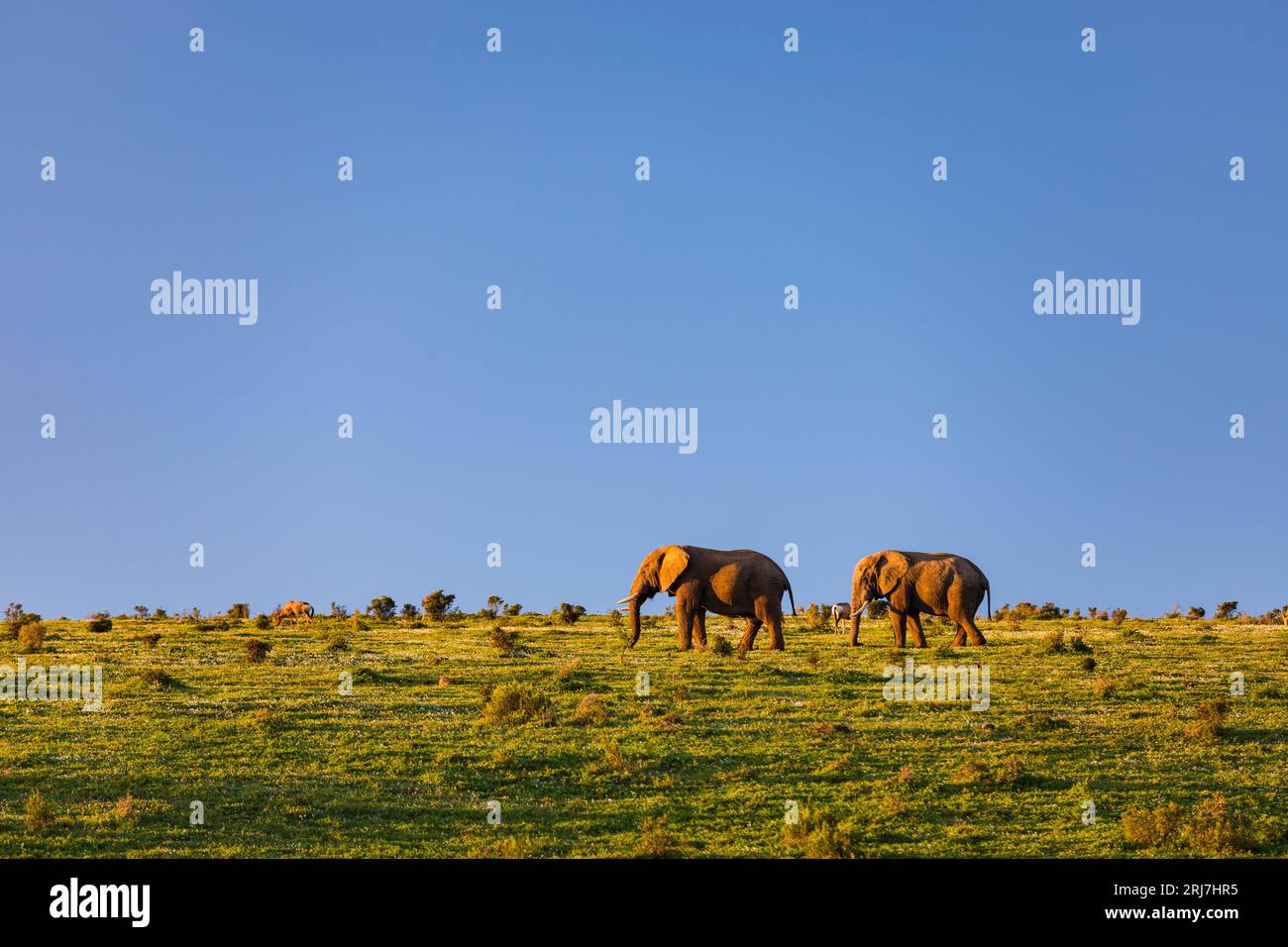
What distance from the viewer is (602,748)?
26422 millimetres

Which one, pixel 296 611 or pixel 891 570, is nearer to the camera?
pixel 891 570

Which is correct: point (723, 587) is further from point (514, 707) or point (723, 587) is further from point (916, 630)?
point (514, 707)

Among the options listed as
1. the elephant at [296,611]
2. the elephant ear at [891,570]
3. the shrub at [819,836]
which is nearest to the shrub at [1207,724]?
the shrub at [819,836]

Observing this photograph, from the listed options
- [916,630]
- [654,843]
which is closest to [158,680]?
[654,843]

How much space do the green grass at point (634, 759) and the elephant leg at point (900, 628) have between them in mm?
4719

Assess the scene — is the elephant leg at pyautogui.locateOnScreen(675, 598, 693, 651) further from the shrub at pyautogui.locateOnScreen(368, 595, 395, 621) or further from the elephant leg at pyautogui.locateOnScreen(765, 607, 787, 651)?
the shrub at pyautogui.locateOnScreen(368, 595, 395, 621)

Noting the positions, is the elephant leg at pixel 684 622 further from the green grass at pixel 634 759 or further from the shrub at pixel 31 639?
the shrub at pixel 31 639

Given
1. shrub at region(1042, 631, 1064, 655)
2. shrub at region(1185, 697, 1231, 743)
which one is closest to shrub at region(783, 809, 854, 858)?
shrub at region(1185, 697, 1231, 743)

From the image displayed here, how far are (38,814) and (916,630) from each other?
108ft

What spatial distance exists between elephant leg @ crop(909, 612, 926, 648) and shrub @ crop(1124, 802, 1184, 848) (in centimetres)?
2340

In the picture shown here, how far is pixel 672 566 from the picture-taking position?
45344 mm

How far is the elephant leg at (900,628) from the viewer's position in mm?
45594
